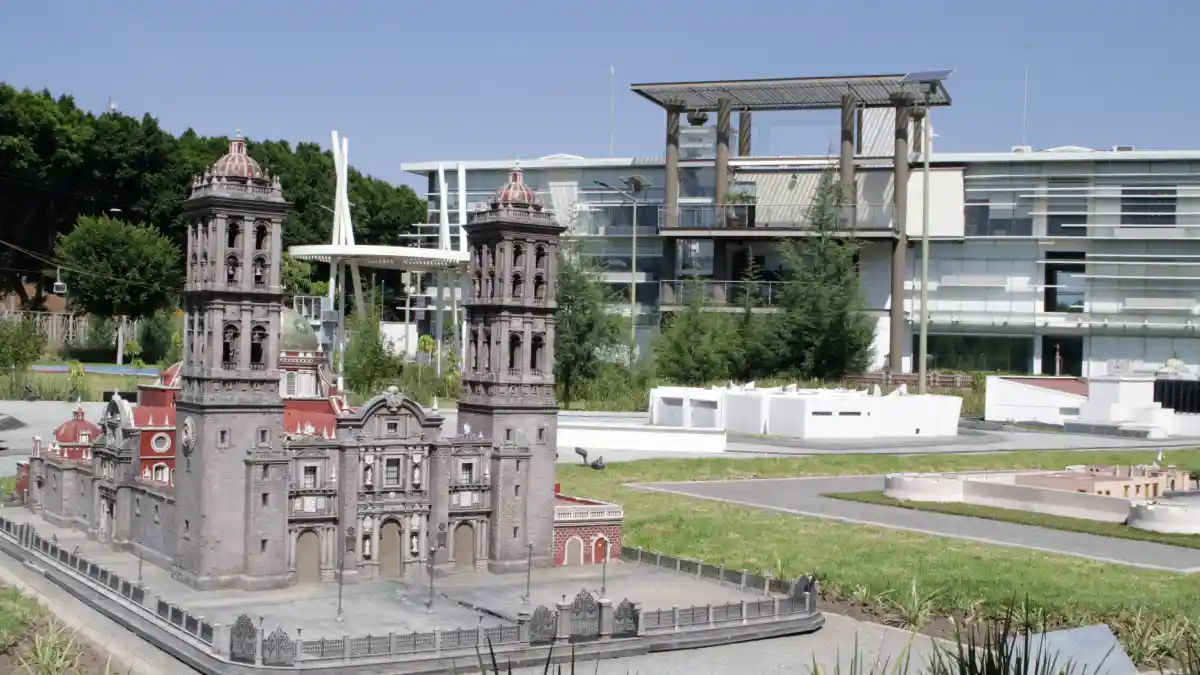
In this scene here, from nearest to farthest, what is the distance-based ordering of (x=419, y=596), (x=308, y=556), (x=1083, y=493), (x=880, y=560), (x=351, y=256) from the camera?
1. (x=419, y=596)
2. (x=308, y=556)
3. (x=880, y=560)
4. (x=1083, y=493)
5. (x=351, y=256)

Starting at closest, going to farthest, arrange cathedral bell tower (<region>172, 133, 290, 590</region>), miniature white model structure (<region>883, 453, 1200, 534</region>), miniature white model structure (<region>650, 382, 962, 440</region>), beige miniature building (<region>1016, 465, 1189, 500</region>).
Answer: cathedral bell tower (<region>172, 133, 290, 590</region>)
miniature white model structure (<region>883, 453, 1200, 534</region>)
beige miniature building (<region>1016, 465, 1189, 500</region>)
miniature white model structure (<region>650, 382, 962, 440</region>)

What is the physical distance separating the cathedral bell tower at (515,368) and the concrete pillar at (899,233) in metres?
55.9

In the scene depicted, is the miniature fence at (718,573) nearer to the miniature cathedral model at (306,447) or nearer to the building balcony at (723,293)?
the miniature cathedral model at (306,447)

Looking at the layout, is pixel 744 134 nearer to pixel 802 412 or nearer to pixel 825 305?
pixel 825 305

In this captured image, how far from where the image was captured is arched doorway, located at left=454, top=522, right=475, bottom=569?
48000 millimetres

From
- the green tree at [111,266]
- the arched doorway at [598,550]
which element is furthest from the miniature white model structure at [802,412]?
the green tree at [111,266]

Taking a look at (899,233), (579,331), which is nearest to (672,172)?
(579,331)

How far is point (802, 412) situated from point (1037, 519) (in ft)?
87.5

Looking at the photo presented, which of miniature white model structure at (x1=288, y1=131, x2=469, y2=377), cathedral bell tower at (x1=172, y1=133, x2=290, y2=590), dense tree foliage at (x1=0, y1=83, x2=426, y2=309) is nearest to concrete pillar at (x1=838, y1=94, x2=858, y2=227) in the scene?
miniature white model structure at (x1=288, y1=131, x2=469, y2=377)

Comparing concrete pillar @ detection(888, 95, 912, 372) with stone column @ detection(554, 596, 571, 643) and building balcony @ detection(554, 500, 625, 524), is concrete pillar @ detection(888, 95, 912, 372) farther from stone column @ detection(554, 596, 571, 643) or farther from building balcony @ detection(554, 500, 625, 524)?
stone column @ detection(554, 596, 571, 643)

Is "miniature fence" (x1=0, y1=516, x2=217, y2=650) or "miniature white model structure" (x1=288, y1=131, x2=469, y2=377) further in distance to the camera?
"miniature white model structure" (x1=288, y1=131, x2=469, y2=377)

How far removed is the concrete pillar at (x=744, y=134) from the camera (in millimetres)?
112188

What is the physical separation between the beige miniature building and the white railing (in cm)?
2391

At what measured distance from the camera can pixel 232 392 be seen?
4453 cm
